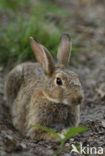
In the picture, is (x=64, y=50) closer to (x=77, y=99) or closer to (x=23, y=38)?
(x=77, y=99)

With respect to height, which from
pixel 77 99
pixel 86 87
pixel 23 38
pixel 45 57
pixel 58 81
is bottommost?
pixel 86 87

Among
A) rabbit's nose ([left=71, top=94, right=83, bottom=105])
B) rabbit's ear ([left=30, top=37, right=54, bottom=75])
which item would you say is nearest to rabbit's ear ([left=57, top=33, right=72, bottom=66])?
rabbit's ear ([left=30, top=37, right=54, bottom=75])

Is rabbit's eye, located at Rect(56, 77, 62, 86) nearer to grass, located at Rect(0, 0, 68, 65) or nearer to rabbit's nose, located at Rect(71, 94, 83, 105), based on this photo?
rabbit's nose, located at Rect(71, 94, 83, 105)

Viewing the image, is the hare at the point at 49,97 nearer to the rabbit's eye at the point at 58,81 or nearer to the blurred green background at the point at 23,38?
the rabbit's eye at the point at 58,81

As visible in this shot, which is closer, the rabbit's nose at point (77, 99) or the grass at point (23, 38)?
the rabbit's nose at point (77, 99)

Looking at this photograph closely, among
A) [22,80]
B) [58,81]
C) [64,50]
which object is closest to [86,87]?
[22,80]

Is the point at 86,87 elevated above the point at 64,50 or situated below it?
below

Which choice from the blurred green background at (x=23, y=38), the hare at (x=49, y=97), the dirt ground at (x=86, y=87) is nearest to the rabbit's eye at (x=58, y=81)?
the hare at (x=49, y=97)

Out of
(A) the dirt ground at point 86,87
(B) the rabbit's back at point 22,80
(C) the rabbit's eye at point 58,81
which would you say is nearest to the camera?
(A) the dirt ground at point 86,87
